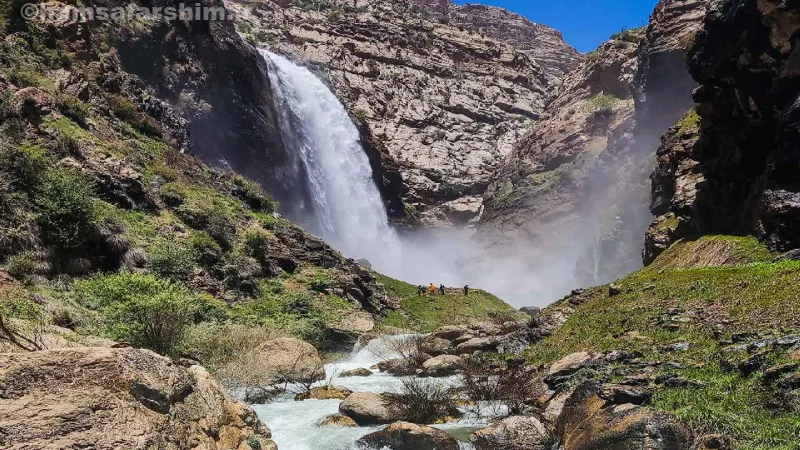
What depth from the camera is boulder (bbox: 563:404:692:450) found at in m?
6.86

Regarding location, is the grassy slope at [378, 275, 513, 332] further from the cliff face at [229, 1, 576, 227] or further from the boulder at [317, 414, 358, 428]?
the cliff face at [229, 1, 576, 227]

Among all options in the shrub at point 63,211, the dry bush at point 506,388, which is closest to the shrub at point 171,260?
the shrub at point 63,211

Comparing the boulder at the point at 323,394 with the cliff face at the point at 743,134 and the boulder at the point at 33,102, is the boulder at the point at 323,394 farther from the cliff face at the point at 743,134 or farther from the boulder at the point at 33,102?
the boulder at the point at 33,102

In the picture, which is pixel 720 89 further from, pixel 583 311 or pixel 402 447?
pixel 402 447

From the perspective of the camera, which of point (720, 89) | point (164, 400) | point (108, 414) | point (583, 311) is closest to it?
point (108, 414)

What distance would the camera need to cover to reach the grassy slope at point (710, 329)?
7.04 metres

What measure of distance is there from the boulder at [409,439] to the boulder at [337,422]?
1550mm

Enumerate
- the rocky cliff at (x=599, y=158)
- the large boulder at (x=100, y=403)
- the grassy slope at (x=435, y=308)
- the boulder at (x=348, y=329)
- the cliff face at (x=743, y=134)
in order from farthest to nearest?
the rocky cliff at (x=599, y=158) → the grassy slope at (x=435, y=308) → the boulder at (x=348, y=329) → the cliff face at (x=743, y=134) → the large boulder at (x=100, y=403)

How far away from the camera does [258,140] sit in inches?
2096

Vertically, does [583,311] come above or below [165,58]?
below

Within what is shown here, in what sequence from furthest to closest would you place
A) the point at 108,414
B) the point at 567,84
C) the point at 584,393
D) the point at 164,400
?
the point at 567,84 → the point at 584,393 → the point at 164,400 → the point at 108,414

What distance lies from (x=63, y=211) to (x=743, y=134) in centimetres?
3213

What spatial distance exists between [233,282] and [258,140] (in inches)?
1162

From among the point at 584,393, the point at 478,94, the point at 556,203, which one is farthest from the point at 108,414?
the point at 478,94
